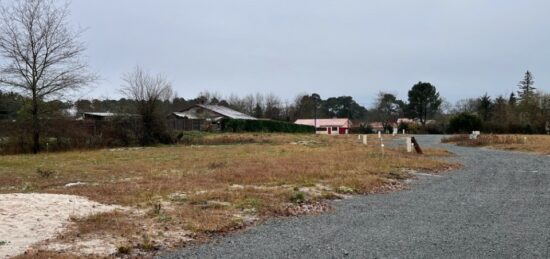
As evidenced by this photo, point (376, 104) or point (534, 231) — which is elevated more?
point (376, 104)

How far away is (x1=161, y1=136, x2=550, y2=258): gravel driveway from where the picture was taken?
616 centimetres

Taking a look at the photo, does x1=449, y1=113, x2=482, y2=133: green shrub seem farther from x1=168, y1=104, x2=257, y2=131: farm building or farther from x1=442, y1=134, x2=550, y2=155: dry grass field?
x1=168, y1=104, x2=257, y2=131: farm building

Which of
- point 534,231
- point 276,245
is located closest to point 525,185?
point 534,231

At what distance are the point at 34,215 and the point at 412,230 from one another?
18.3 feet

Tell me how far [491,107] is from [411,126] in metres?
20.3

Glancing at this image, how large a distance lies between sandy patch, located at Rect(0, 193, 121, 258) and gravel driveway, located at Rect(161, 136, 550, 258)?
1.79m

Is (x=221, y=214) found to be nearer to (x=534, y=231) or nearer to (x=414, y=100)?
(x=534, y=231)

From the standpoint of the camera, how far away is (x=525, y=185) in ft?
44.0

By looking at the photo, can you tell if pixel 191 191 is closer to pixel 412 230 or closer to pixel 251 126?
pixel 412 230

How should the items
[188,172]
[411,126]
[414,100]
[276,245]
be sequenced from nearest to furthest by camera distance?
[276,245] < [188,172] < [411,126] < [414,100]

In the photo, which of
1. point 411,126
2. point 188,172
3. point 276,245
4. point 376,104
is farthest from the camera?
point 376,104

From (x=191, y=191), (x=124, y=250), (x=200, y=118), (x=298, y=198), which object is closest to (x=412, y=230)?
(x=298, y=198)

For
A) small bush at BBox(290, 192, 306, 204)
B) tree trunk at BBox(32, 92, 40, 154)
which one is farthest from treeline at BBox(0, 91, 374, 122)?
small bush at BBox(290, 192, 306, 204)

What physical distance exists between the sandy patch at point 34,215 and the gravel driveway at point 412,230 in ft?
5.86
